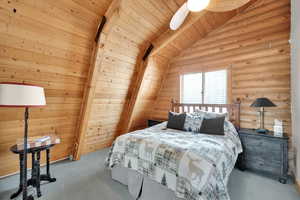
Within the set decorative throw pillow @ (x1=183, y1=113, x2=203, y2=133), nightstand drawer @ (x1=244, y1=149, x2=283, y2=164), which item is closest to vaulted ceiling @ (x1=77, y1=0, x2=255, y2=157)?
decorative throw pillow @ (x1=183, y1=113, x2=203, y2=133)

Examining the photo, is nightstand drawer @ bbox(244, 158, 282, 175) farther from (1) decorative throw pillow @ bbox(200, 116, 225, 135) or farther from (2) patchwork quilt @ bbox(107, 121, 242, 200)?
(1) decorative throw pillow @ bbox(200, 116, 225, 135)

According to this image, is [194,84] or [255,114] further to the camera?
[194,84]

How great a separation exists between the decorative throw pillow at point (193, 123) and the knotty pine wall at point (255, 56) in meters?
0.98

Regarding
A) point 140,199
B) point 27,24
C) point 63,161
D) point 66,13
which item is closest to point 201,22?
point 66,13

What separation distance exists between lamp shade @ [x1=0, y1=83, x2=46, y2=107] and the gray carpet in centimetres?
130

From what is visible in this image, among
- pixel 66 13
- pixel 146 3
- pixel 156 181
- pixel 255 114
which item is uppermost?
pixel 146 3

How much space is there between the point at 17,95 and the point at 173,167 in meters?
1.86

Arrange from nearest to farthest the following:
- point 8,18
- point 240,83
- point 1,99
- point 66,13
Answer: point 1,99 → point 8,18 → point 66,13 → point 240,83

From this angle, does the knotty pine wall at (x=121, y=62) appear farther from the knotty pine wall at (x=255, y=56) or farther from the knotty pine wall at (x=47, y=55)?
the knotty pine wall at (x=255, y=56)

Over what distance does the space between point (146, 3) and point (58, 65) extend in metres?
1.77

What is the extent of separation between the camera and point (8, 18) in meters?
1.65

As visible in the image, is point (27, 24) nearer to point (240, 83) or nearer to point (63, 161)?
point (63, 161)

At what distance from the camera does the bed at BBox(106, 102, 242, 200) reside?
4.67 feet

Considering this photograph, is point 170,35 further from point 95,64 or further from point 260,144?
point 260,144
